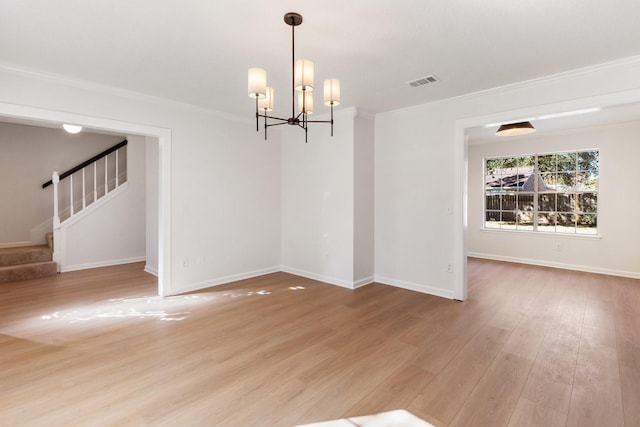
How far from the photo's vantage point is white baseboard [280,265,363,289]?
15.5 ft

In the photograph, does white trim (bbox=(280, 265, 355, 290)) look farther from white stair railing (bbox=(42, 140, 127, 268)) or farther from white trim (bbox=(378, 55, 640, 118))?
white stair railing (bbox=(42, 140, 127, 268))

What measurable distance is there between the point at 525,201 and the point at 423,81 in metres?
4.67

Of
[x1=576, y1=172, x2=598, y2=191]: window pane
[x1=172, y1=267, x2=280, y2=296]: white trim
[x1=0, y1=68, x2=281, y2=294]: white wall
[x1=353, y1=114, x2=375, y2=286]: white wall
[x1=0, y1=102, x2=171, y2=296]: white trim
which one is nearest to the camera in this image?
[x1=0, y1=68, x2=281, y2=294]: white wall

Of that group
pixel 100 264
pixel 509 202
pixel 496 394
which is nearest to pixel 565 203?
pixel 509 202

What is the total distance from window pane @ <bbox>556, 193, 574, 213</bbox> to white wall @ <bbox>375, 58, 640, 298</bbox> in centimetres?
106

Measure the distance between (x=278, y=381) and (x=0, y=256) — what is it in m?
5.62

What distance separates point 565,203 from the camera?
615 cm

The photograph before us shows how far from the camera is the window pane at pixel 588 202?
5777mm

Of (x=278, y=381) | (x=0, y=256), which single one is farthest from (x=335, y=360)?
(x=0, y=256)

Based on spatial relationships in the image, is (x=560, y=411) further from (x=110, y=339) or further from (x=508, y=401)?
(x=110, y=339)

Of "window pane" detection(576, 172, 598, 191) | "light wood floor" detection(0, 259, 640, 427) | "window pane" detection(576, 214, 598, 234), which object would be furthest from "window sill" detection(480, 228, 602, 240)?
"light wood floor" detection(0, 259, 640, 427)

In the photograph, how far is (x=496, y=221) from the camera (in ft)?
22.9

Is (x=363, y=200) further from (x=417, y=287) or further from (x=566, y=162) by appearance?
(x=566, y=162)

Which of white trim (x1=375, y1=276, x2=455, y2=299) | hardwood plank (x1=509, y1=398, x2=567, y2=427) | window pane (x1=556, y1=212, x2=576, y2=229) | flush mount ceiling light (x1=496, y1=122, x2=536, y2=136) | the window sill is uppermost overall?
flush mount ceiling light (x1=496, y1=122, x2=536, y2=136)
